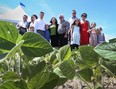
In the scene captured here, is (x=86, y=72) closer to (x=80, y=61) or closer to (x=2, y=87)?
(x=80, y=61)

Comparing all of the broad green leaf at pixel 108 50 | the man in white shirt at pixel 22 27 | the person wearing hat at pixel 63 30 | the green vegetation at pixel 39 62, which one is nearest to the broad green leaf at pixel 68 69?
the green vegetation at pixel 39 62

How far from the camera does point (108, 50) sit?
36 centimetres

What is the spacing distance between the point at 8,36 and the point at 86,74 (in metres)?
0.18

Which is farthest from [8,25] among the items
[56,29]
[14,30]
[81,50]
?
[56,29]

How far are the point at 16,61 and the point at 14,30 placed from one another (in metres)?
Answer: 0.08

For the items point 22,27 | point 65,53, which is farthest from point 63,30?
point 65,53

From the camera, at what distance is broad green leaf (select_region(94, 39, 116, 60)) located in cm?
35

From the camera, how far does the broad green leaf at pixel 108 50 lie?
0.35m

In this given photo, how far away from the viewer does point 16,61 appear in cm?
47

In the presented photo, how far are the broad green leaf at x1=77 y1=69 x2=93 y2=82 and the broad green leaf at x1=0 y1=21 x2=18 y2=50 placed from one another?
0.51 ft

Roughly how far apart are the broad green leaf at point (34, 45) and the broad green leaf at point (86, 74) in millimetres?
128

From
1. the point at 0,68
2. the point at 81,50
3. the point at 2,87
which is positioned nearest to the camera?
the point at 2,87

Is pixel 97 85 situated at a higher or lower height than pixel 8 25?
lower

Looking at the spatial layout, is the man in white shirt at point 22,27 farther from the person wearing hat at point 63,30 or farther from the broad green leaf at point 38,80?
the broad green leaf at point 38,80
